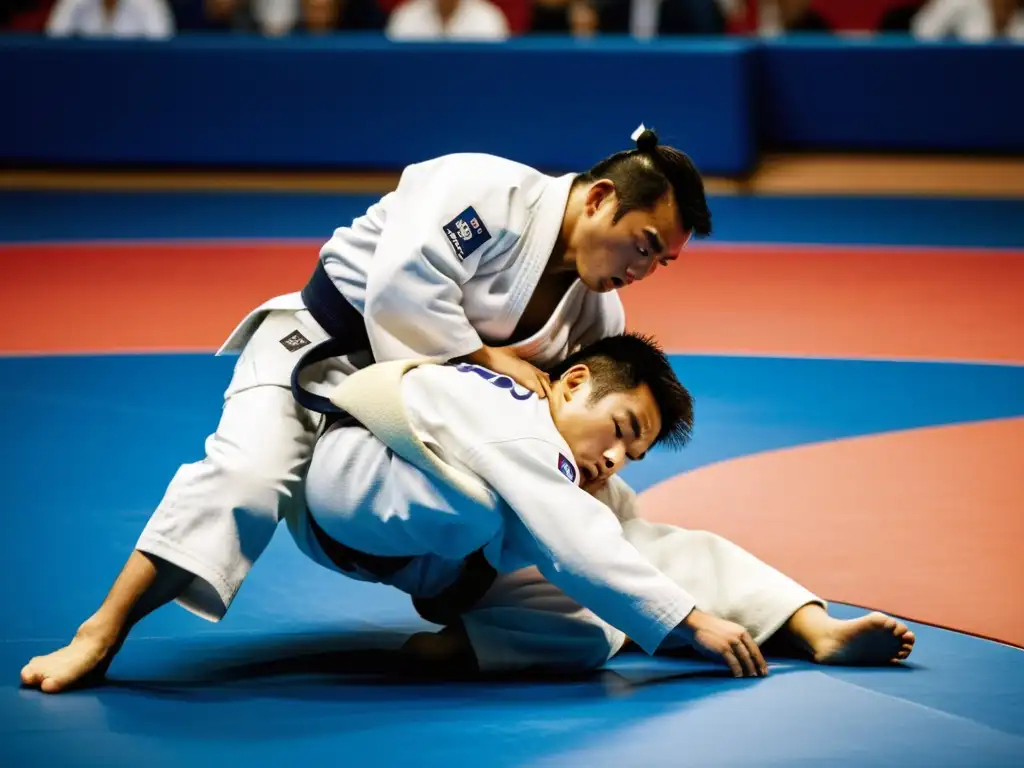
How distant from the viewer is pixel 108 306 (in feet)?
21.9

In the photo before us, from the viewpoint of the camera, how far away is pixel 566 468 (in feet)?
9.90

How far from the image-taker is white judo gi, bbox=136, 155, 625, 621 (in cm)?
304

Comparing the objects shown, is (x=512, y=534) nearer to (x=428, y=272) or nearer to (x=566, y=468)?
(x=566, y=468)

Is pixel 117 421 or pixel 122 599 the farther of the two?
pixel 117 421

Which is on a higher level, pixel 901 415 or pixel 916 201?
pixel 916 201

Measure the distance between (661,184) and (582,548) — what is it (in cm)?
90

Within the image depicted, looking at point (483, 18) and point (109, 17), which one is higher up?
point (483, 18)

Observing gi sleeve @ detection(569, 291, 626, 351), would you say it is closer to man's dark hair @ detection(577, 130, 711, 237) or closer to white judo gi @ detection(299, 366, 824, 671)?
man's dark hair @ detection(577, 130, 711, 237)

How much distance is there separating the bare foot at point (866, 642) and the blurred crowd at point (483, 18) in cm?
786

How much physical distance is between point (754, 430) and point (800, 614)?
1.78m

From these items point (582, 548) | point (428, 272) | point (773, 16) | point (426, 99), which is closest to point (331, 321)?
point (428, 272)

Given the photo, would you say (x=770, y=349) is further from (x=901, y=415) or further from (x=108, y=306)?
(x=108, y=306)

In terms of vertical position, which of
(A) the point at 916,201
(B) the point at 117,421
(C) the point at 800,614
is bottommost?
(B) the point at 117,421

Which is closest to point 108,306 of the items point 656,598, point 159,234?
point 159,234
